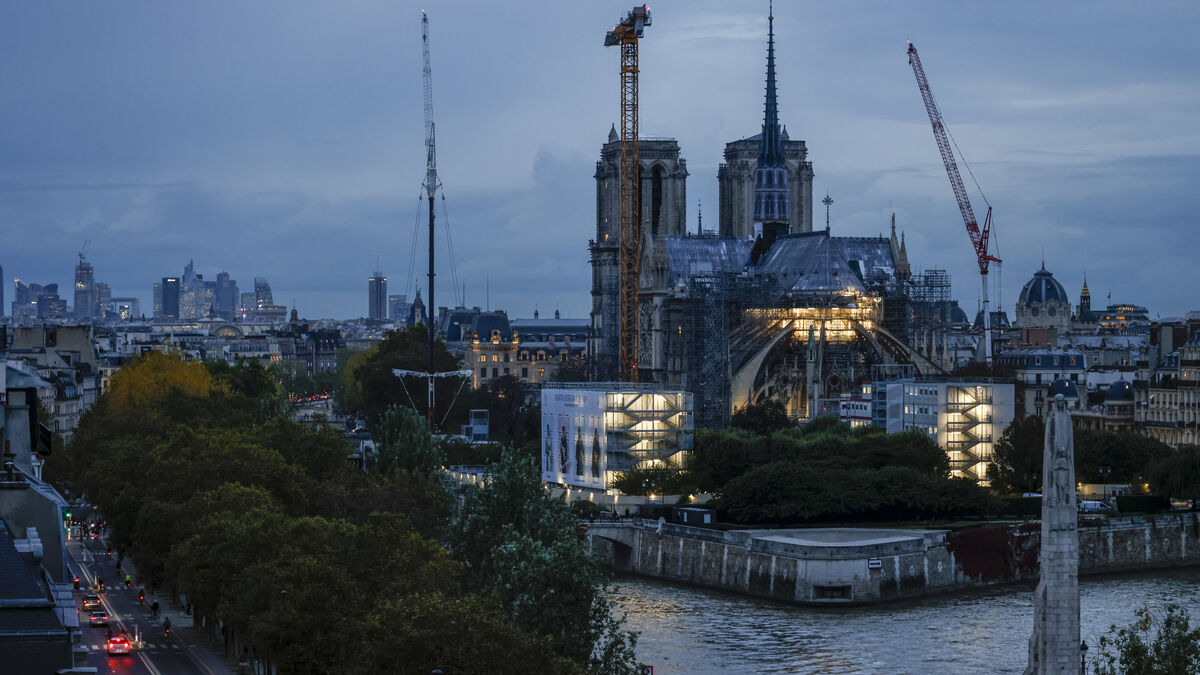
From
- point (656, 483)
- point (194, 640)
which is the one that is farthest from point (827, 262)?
point (194, 640)

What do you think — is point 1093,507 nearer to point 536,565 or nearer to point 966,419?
point 966,419

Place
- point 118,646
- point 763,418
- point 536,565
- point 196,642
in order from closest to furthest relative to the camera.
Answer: point 536,565, point 118,646, point 196,642, point 763,418

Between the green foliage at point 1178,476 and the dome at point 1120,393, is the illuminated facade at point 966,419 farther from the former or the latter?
the dome at point 1120,393

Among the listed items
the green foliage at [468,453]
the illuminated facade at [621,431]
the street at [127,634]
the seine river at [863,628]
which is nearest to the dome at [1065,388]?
the illuminated facade at [621,431]

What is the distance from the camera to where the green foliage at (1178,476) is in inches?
3504

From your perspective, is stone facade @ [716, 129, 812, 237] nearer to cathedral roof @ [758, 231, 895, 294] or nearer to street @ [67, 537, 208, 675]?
cathedral roof @ [758, 231, 895, 294]

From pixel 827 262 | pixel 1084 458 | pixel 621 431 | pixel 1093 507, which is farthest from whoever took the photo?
pixel 827 262

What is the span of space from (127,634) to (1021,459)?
48.8m

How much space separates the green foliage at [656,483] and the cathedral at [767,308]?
3202 cm

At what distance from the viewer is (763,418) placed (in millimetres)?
115938

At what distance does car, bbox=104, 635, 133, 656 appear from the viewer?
5512cm

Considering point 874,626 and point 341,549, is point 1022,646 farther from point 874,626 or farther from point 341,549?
point 341,549

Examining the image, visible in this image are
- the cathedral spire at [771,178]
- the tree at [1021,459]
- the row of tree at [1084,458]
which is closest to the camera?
the tree at [1021,459]

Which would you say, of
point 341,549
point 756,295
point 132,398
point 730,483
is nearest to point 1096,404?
point 756,295
